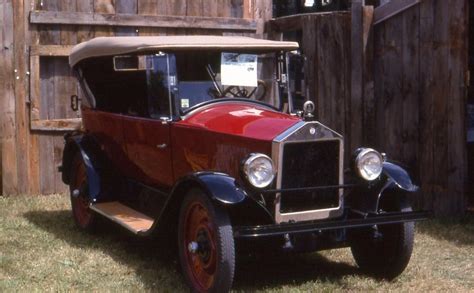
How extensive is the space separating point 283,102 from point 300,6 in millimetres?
7522

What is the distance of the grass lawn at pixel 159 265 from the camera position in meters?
5.29

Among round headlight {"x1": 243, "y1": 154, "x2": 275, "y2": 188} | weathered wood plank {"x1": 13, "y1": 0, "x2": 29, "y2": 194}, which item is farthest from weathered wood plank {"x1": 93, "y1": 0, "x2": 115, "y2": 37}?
round headlight {"x1": 243, "y1": 154, "x2": 275, "y2": 188}

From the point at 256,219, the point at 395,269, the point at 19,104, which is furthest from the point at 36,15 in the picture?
the point at 395,269

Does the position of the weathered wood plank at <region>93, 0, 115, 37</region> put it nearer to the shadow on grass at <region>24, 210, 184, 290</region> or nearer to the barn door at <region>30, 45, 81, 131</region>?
the barn door at <region>30, 45, 81, 131</region>

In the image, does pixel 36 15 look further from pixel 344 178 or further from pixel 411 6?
pixel 344 178

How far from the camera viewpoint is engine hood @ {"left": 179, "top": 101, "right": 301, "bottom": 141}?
5133 millimetres

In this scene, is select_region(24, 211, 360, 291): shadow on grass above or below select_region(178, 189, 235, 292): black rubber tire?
below

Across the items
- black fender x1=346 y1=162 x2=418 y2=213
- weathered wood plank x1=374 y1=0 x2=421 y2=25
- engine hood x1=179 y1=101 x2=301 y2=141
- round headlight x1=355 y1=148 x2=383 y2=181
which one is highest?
weathered wood plank x1=374 y1=0 x2=421 y2=25

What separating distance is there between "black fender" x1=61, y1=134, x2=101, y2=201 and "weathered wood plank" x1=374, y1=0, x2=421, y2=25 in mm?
3244

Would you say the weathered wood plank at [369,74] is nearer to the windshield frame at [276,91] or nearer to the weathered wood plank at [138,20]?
the windshield frame at [276,91]

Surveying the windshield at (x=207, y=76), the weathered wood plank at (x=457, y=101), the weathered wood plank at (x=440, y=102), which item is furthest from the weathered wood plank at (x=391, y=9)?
the windshield at (x=207, y=76)

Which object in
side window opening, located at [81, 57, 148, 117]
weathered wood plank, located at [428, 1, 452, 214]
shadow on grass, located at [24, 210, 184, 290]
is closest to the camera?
shadow on grass, located at [24, 210, 184, 290]

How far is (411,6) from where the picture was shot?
24.8 feet

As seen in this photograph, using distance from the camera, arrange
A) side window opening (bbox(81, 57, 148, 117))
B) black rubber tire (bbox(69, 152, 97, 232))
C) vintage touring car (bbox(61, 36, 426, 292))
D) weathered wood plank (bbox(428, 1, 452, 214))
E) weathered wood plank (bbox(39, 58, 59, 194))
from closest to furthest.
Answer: vintage touring car (bbox(61, 36, 426, 292)) → side window opening (bbox(81, 57, 148, 117)) → black rubber tire (bbox(69, 152, 97, 232)) → weathered wood plank (bbox(428, 1, 452, 214)) → weathered wood plank (bbox(39, 58, 59, 194))
